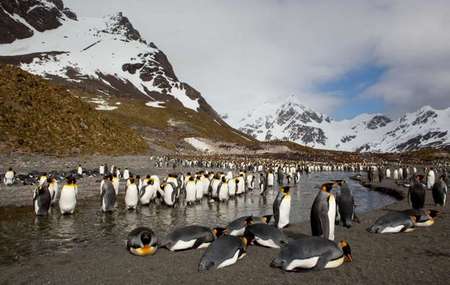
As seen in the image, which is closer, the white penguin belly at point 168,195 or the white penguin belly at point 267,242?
the white penguin belly at point 267,242

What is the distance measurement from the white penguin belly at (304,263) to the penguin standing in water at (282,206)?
407 cm

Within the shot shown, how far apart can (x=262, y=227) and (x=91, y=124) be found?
129 ft

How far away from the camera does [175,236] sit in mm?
8867

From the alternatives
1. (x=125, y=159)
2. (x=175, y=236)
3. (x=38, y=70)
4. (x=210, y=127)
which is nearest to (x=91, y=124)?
(x=125, y=159)

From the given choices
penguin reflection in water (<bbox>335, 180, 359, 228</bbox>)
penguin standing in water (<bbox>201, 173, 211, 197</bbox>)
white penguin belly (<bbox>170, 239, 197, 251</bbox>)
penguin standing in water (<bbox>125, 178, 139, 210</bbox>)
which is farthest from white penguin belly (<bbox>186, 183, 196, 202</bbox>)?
white penguin belly (<bbox>170, 239, 197, 251</bbox>)

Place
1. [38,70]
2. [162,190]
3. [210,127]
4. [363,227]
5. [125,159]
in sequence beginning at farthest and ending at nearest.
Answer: [38,70] → [210,127] → [125,159] → [162,190] → [363,227]

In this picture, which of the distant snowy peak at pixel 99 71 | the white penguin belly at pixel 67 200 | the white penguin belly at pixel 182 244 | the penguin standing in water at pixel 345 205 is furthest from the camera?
the distant snowy peak at pixel 99 71

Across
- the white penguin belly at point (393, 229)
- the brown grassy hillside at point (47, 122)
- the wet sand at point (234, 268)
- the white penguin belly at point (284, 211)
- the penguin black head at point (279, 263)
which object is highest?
the brown grassy hillside at point (47, 122)

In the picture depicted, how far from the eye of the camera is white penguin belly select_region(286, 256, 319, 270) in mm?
6953

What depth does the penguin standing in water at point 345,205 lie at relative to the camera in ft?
37.6

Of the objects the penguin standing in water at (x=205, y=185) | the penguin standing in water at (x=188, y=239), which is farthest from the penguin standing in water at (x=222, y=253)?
the penguin standing in water at (x=205, y=185)

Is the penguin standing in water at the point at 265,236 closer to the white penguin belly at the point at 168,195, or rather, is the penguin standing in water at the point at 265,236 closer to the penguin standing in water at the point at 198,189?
the white penguin belly at the point at 168,195

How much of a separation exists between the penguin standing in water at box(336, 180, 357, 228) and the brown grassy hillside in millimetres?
28637

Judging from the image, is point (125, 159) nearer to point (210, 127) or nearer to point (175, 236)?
point (175, 236)
